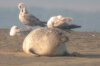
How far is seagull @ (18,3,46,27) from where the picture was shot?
21047mm

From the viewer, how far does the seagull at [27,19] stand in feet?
69.1

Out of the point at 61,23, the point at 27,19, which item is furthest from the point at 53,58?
the point at 27,19

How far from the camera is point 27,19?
69.6ft

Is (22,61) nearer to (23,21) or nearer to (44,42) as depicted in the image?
A: (44,42)

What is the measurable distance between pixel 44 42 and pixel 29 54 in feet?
2.02

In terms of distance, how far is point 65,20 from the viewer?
66.0ft

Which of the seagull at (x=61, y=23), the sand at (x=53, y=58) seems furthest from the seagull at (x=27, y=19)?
the sand at (x=53, y=58)

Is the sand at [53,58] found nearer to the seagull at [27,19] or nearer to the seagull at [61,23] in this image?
the seagull at [61,23]

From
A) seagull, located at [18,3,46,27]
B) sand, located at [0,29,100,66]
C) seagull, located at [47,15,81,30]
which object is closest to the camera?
sand, located at [0,29,100,66]

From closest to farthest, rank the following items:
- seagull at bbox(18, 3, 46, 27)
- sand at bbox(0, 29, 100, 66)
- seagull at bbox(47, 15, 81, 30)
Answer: sand at bbox(0, 29, 100, 66), seagull at bbox(47, 15, 81, 30), seagull at bbox(18, 3, 46, 27)

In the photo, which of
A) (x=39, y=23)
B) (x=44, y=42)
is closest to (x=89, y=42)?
(x=39, y=23)

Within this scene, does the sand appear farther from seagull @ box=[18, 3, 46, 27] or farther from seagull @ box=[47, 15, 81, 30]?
seagull @ box=[18, 3, 46, 27]

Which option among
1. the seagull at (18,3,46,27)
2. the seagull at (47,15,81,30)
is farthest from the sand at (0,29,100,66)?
the seagull at (18,3,46,27)

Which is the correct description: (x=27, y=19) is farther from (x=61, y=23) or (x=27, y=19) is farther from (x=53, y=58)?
(x=53, y=58)
